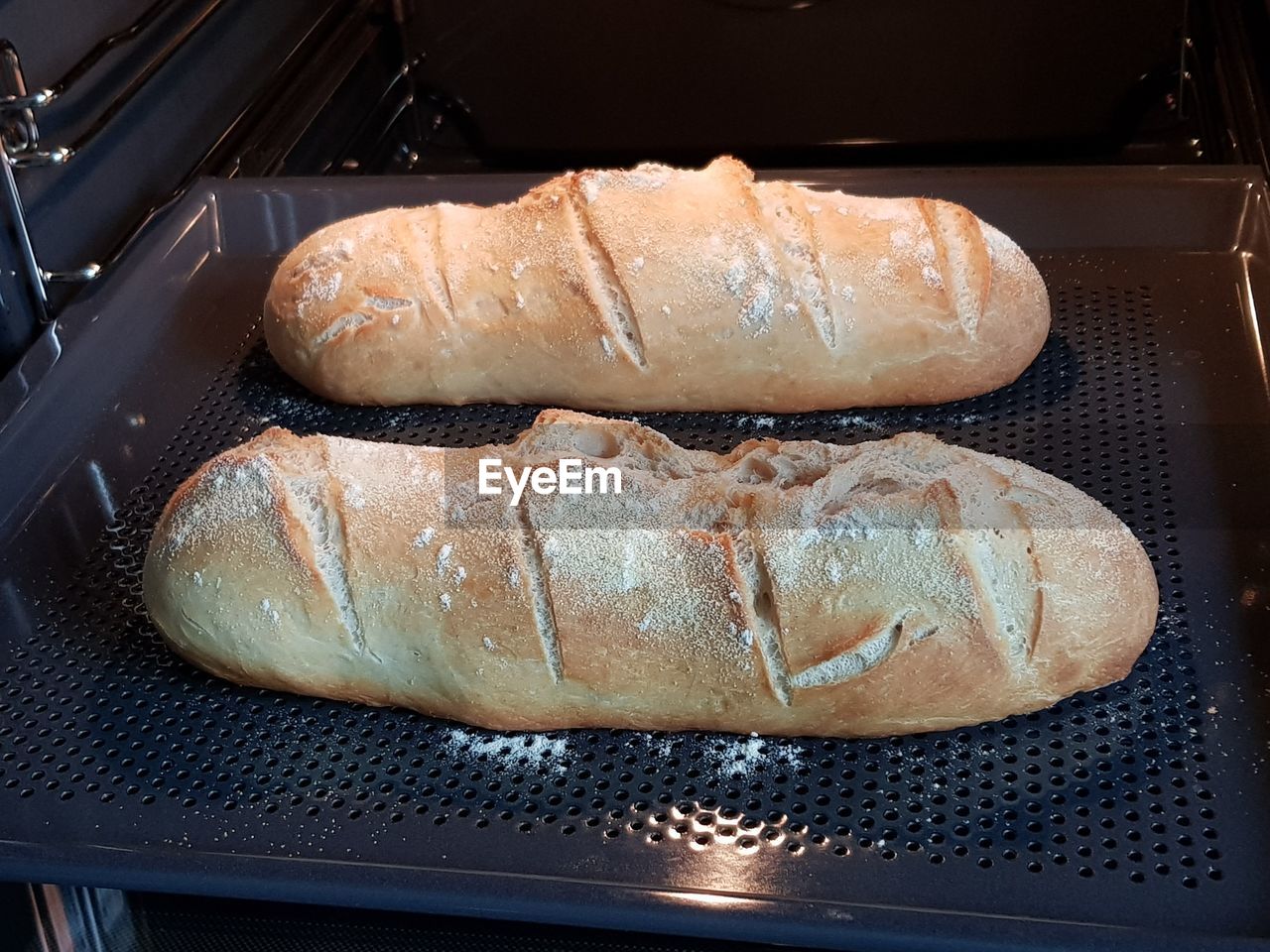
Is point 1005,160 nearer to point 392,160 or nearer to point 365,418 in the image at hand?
point 392,160

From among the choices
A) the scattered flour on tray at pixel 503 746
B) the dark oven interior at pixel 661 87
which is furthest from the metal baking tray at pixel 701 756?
the dark oven interior at pixel 661 87

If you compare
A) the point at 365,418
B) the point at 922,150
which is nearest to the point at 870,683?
the point at 365,418

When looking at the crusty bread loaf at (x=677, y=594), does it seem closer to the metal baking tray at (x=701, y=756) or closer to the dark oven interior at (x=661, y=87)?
the metal baking tray at (x=701, y=756)

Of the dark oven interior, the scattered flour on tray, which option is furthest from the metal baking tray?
the dark oven interior

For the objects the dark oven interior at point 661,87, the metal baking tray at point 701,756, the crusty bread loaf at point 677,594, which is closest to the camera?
the metal baking tray at point 701,756

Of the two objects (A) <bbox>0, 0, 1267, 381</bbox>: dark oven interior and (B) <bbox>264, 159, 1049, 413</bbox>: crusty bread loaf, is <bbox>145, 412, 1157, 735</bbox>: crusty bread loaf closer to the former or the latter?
(B) <bbox>264, 159, 1049, 413</bbox>: crusty bread loaf

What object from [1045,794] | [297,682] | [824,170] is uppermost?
[824,170]
